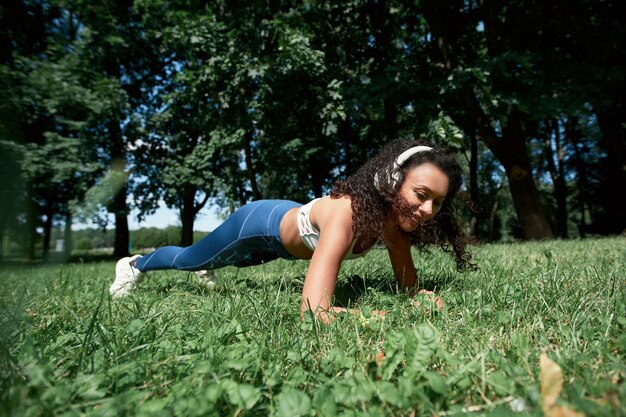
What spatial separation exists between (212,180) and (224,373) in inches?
565

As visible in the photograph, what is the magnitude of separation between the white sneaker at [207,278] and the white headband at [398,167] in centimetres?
180

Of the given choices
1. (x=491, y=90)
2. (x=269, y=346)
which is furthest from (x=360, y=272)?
(x=491, y=90)

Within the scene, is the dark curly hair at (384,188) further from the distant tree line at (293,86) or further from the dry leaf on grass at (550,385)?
the distant tree line at (293,86)

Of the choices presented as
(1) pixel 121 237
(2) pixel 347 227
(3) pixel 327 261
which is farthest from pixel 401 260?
(1) pixel 121 237

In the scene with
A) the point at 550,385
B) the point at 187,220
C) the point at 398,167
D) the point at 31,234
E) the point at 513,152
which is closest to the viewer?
the point at 550,385

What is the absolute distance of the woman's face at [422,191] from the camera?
239 cm

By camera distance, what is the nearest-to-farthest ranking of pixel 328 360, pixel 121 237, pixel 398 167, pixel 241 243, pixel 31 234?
pixel 328 360 < pixel 31 234 < pixel 398 167 < pixel 241 243 < pixel 121 237

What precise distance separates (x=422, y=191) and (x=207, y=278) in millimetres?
2215

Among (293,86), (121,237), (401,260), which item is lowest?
(401,260)

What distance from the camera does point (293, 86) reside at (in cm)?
1064

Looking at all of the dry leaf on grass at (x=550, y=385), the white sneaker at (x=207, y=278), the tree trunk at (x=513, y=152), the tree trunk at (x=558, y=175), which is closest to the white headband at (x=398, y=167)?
the dry leaf on grass at (x=550, y=385)

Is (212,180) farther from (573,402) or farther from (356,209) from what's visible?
(573,402)

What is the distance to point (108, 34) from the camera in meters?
10.4

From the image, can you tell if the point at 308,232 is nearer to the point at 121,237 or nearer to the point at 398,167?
the point at 398,167
